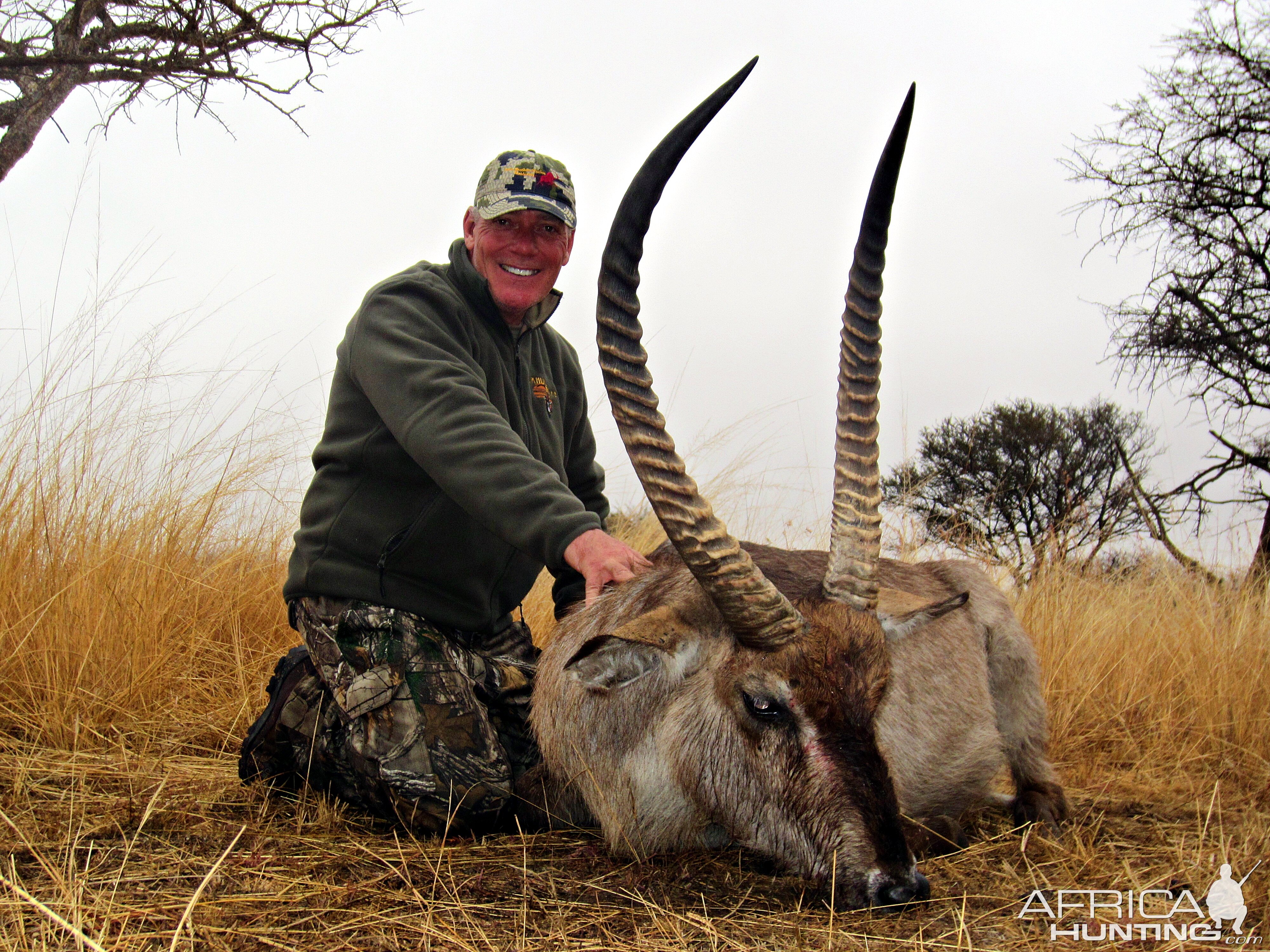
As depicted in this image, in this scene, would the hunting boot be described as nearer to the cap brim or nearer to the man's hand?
the man's hand

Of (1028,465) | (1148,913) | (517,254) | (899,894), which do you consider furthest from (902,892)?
(1028,465)

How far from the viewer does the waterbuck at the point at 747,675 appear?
2617mm

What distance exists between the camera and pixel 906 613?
3.16 meters

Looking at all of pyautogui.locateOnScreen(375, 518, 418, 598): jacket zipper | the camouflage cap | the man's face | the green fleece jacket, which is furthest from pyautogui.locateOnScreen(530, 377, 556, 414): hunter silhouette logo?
pyautogui.locateOnScreen(375, 518, 418, 598): jacket zipper

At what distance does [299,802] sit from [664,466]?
1.84 metres

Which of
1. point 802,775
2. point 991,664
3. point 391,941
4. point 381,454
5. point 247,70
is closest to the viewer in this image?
point 391,941

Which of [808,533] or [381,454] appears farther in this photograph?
[808,533]

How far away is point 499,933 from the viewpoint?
2467mm

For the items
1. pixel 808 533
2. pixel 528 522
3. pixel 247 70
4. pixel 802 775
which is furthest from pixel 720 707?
pixel 247 70

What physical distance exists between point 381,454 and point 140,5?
6133mm

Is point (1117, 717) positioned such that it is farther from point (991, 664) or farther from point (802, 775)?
point (802, 775)

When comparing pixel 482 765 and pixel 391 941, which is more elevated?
pixel 482 765

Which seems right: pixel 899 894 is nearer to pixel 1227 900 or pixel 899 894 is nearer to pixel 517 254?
pixel 1227 900

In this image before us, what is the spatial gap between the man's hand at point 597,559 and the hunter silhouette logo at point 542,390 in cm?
130
